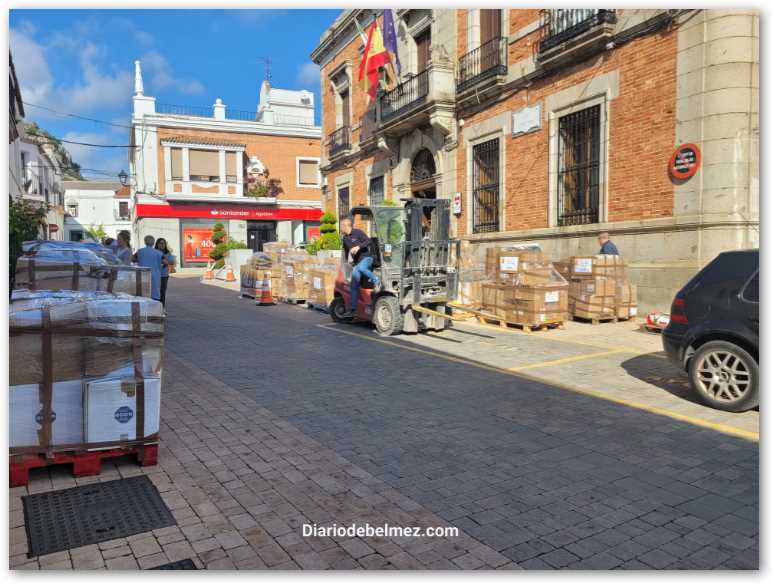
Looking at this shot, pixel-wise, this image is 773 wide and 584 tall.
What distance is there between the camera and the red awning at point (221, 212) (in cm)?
3766

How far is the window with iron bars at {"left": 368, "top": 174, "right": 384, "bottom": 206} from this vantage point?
905 inches

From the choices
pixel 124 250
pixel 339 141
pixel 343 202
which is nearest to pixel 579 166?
pixel 124 250

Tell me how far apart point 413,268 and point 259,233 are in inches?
1328

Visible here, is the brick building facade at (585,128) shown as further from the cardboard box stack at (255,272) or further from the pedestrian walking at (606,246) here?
the cardboard box stack at (255,272)

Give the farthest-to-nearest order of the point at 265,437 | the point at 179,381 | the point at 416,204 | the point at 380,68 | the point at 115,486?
1. the point at 380,68
2. the point at 416,204
3. the point at 179,381
4. the point at 265,437
5. the point at 115,486

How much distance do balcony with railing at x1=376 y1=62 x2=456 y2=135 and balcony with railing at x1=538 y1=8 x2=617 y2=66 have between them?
393 centimetres

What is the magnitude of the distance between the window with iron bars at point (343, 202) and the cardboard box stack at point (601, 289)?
53.1 ft

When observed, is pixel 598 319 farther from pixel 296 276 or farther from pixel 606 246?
pixel 296 276

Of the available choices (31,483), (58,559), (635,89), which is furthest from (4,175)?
(635,89)

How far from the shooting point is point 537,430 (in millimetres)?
5016

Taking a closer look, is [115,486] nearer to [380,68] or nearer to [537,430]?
[537,430]

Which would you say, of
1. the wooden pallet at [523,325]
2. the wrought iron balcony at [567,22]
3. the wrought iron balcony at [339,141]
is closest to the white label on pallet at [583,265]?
the wooden pallet at [523,325]

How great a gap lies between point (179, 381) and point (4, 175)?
3557 millimetres

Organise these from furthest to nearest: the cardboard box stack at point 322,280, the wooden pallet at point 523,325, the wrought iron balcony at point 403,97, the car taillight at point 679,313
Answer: the wrought iron balcony at point 403,97 < the cardboard box stack at point 322,280 < the wooden pallet at point 523,325 < the car taillight at point 679,313
